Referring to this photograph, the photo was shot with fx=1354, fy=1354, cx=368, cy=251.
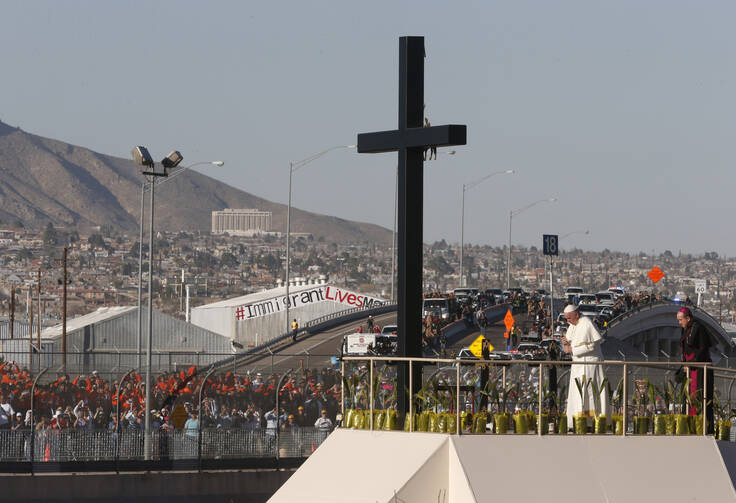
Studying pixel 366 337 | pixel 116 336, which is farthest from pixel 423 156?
pixel 116 336

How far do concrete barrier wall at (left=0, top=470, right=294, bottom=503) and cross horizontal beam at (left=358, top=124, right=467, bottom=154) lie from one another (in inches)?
355

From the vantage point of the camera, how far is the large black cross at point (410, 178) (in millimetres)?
15938

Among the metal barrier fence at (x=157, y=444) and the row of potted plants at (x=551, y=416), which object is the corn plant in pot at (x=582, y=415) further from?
the metal barrier fence at (x=157, y=444)

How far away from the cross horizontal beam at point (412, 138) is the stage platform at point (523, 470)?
3486mm

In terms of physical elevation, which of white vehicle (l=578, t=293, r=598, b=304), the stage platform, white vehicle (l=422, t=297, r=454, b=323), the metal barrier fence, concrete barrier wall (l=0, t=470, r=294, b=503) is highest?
white vehicle (l=578, t=293, r=598, b=304)

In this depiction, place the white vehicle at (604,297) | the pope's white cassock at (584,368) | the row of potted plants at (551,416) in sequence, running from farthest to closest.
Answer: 1. the white vehicle at (604,297)
2. the pope's white cassock at (584,368)
3. the row of potted plants at (551,416)

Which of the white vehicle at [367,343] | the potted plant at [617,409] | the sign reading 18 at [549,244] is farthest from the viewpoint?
the sign reading 18 at [549,244]

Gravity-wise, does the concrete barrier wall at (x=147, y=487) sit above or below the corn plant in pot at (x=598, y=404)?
below

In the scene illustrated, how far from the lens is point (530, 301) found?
3152 inches

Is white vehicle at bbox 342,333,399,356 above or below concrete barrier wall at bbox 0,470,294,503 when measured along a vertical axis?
above

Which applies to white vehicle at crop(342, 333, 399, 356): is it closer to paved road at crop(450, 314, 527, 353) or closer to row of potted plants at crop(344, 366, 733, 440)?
paved road at crop(450, 314, 527, 353)

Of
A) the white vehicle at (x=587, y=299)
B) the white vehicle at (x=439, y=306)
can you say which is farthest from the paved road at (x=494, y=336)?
the white vehicle at (x=587, y=299)

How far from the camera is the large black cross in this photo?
15.9 meters

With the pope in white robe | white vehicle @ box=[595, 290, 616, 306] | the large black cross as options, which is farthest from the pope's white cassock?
white vehicle @ box=[595, 290, 616, 306]
